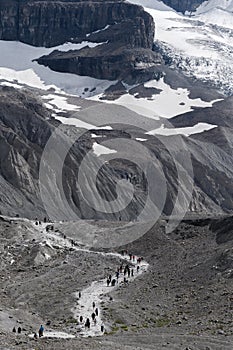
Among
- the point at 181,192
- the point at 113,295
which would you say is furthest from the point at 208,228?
the point at 181,192

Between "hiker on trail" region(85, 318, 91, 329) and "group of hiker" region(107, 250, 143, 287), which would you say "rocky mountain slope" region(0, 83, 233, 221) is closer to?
"group of hiker" region(107, 250, 143, 287)

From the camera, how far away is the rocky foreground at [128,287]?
39000mm

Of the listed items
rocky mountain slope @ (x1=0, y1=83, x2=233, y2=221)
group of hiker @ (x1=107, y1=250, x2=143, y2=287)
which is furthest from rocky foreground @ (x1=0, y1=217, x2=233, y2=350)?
rocky mountain slope @ (x1=0, y1=83, x2=233, y2=221)

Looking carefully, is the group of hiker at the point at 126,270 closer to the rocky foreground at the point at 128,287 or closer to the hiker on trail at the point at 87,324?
the rocky foreground at the point at 128,287

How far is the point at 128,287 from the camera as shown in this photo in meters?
58.6

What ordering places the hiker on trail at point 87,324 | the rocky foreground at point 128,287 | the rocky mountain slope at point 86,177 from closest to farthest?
the rocky foreground at point 128,287
the hiker on trail at point 87,324
the rocky mountain slope at point 86,177

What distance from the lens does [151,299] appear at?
53.1 meters

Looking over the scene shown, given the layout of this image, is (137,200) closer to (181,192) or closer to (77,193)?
(77,193)

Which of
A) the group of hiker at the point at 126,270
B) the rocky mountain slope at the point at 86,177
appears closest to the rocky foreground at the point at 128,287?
the group of hiker at the point at 126,270

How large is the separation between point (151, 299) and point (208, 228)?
30626 millimetres

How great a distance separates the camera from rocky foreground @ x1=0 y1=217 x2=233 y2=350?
128 ft

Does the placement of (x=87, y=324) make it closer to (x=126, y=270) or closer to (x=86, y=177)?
(x=126, y=270)

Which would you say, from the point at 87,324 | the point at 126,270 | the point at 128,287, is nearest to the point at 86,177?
the point at 126,270

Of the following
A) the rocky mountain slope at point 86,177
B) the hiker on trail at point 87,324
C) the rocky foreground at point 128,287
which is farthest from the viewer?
the rocky mountain slope at point 86,177
